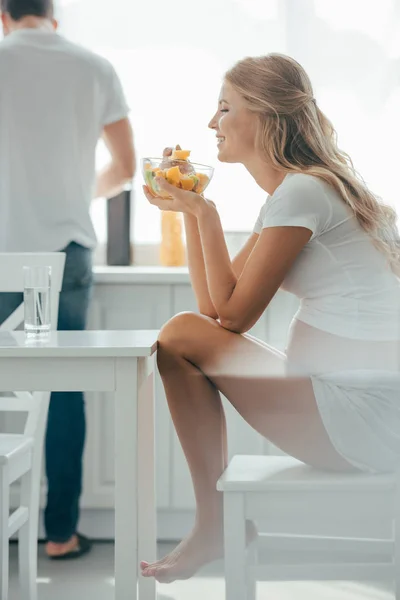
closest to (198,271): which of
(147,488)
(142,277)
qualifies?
(147,488)

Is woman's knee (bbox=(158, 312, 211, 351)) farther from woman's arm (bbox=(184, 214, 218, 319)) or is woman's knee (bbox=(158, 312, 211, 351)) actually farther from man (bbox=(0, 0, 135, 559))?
man (bbox=(0, 0, 135, 559))

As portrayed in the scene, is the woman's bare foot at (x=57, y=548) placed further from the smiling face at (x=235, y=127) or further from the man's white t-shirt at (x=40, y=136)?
the smiling face at (x=235, y=127)

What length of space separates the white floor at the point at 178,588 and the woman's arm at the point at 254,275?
2.92ft

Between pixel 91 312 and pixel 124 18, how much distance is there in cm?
103

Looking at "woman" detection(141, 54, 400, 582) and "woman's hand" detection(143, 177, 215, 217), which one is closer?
"woman" detection(141, 54, 400, 582)

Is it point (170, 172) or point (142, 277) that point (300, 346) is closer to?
point (170, 172)

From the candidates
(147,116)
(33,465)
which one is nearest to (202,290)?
(33,465)

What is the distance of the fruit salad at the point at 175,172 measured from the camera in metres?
1.63

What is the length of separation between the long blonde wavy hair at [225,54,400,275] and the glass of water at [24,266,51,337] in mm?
478

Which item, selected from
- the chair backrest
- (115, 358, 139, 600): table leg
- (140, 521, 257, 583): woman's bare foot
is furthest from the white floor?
(115, 358, 139, 600): table leg

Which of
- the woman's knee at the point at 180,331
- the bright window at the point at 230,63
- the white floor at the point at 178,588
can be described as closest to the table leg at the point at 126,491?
the woman's knee at the point at 180,331

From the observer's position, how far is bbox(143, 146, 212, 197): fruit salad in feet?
5.36

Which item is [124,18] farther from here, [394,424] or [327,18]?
[394,424]

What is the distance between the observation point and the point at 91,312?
8.59ft
